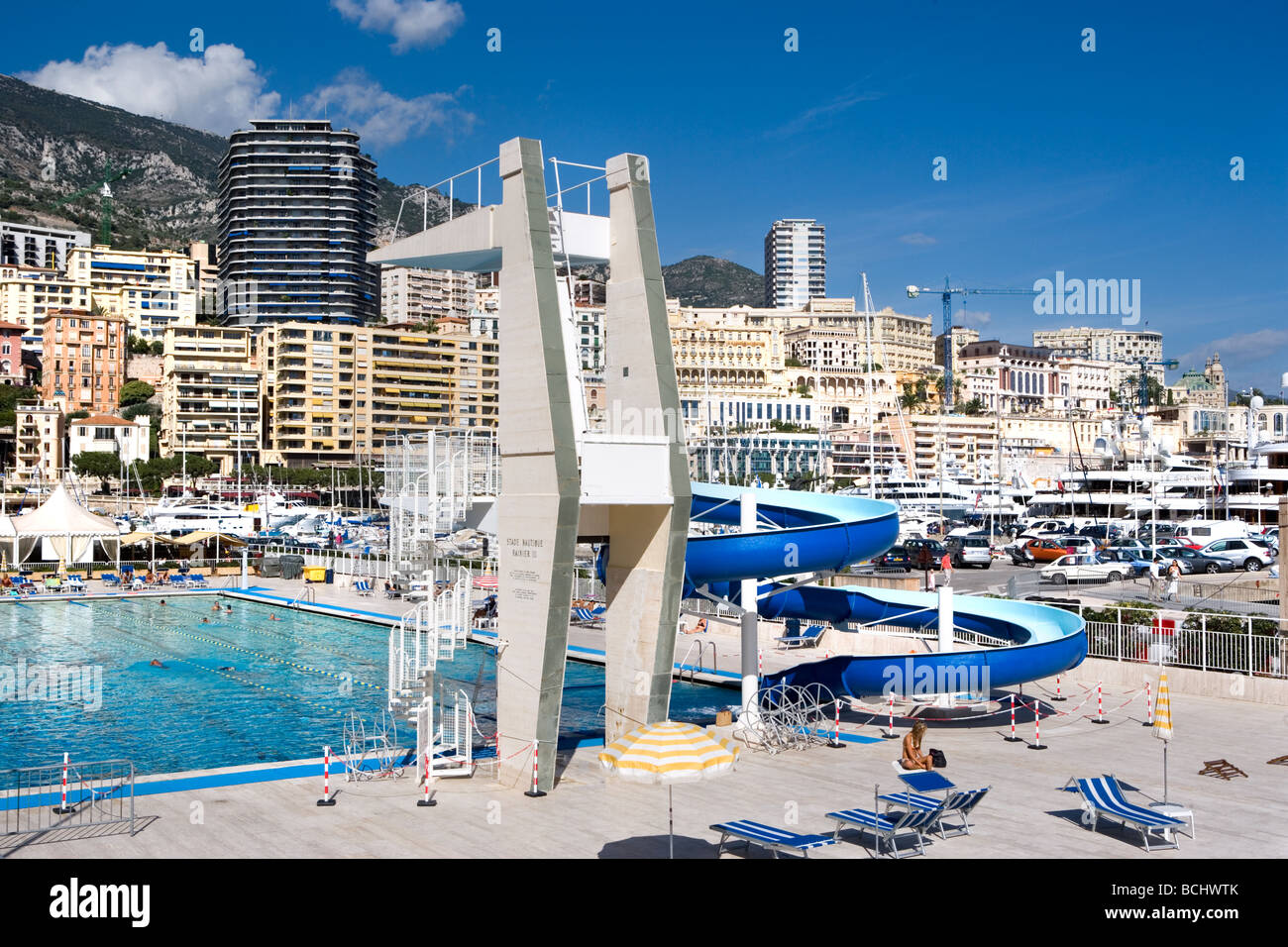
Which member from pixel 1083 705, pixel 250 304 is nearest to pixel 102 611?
pixel 1083 705

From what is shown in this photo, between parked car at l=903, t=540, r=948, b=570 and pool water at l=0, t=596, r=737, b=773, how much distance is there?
1046 inches

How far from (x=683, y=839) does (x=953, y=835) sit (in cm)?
303

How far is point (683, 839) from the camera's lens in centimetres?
1310

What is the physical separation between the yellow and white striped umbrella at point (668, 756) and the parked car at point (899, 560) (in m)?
36.4

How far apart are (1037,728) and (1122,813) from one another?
24.5 feet

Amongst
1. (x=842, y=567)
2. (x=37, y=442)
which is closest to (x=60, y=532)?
(x=842, y=567)

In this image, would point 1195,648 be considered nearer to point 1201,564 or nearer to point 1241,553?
point 1201,564

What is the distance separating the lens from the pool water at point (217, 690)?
73.0 feet

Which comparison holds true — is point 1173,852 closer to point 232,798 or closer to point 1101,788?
point 1101,788

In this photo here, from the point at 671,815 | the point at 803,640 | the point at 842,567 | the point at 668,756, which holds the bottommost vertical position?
the point at 803,640

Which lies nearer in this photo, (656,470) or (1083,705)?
(656,470)

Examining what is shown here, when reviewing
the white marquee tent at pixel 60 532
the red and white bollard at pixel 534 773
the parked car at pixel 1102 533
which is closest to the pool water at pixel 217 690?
the red and white bollard at pixel 534 773

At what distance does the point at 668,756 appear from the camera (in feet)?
52.8
